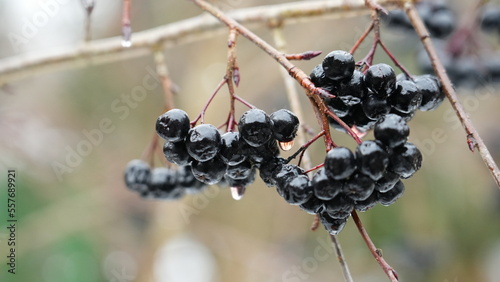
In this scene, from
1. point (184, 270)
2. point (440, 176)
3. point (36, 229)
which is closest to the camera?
point (36, 229)

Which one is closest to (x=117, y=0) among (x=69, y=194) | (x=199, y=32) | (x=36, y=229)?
(x=69, y=194)

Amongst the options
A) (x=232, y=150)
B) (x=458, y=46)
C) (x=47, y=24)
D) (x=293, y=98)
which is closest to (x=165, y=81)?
(x=293, y=98)

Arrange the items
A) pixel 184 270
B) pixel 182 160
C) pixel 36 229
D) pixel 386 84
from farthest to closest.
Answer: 1. pixel 184 270
2. pixel 36 229
3. pixel 182 160
4. pixel 386 84

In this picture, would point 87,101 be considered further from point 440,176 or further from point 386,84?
point 386,84

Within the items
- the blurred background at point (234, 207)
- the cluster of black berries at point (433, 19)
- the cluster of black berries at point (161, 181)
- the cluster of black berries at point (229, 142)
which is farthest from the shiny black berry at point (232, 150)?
the blurred background at point (234, 207)

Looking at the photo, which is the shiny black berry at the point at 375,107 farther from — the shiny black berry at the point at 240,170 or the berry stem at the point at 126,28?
the berry stem at the point at 126,28
